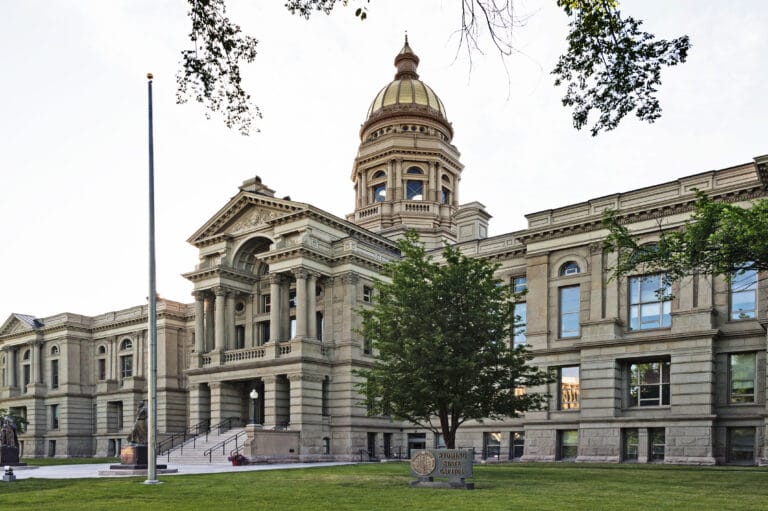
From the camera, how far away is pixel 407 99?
67.6 metres

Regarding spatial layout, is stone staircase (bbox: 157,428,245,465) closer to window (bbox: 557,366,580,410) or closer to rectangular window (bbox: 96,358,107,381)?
window (bbox: 557,366,580,410)

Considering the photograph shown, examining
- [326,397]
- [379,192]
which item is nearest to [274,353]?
[326,397]

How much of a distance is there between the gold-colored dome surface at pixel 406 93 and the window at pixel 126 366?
32.0m

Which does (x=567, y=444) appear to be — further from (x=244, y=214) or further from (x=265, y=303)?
(x=244, y=214)

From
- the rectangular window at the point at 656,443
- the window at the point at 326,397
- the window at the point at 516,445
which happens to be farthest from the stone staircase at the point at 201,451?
the rectangular window at the point at 656,443

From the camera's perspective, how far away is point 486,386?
96.1 ft

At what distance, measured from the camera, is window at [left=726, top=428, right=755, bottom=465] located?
33.6 meters

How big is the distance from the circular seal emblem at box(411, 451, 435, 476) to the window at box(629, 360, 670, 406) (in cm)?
1915

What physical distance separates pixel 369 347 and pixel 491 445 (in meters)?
10.1

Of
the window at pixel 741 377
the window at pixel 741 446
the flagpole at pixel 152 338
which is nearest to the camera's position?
the flagpole at pixel 152 338

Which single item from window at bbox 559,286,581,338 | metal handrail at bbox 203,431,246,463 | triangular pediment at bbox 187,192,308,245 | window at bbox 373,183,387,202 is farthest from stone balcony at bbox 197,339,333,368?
window at bbox 373,183,387,202

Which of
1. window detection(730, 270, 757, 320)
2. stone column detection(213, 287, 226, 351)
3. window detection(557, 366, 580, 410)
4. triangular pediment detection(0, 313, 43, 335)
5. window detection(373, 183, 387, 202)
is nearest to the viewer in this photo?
window detection(730, 270, 757, 320)

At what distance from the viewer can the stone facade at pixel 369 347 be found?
35.0m

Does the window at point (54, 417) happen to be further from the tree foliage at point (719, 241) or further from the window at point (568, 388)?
the tree foliage at point (719, 241)
